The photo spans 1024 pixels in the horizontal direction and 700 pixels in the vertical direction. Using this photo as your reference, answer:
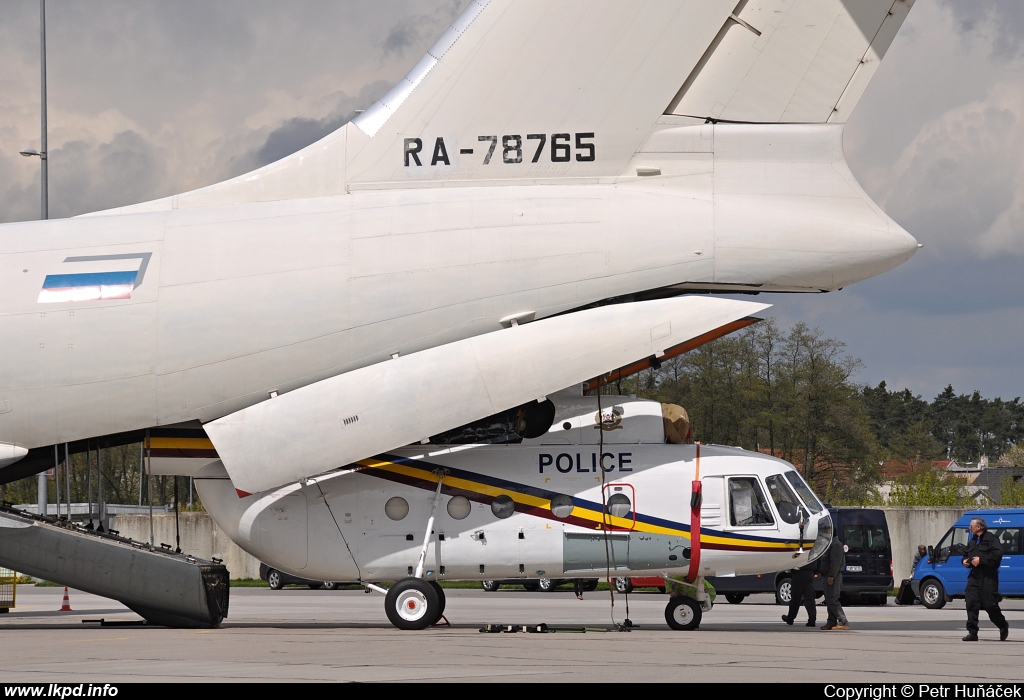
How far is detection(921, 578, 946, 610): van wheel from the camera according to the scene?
2708cm

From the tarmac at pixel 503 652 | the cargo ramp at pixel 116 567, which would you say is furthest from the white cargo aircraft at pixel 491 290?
the tarmac at pixel 503 652

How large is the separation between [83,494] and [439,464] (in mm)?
8916

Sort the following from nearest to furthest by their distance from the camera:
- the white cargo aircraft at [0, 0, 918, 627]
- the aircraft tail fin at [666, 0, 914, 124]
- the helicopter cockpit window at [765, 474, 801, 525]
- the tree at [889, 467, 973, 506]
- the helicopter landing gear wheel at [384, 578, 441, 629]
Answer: the helicopter landing gear wheel at [384, 578, 441, 629], the white cargo aircraft at [0, 0, 918, 627], the helicopter cockpit window at [765, 474, 801, 525], the aircraft tail fin at [666, 0, 914, 124], the tree at [889, 467, 973, 506]

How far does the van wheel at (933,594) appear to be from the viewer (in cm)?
2708

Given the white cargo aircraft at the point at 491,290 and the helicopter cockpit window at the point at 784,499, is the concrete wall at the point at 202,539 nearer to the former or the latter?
the white cargo aircraft at the point at 491,290

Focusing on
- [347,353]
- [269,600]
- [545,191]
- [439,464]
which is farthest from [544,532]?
[269,600]

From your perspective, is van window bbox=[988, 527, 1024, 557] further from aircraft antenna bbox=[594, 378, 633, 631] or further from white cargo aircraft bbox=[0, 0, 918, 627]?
aircraft antenna bbox=[594, 378, 633, 631]

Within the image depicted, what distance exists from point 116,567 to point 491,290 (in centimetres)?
678

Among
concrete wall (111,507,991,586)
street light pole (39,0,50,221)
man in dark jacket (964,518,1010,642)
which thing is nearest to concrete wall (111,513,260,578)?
concrete wall (111,507,991,586)

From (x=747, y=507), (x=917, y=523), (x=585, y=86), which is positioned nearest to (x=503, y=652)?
(x=747, y=507)

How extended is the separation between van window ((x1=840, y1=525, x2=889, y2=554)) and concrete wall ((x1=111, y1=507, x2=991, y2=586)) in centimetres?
850

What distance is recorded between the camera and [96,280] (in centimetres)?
1688

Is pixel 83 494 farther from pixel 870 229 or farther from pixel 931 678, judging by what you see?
pixel 931 678

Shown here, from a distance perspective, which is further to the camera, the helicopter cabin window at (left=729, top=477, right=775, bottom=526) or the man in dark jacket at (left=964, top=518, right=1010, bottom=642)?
the helicopter cabin window at (left=729, top=477, right=775, bottom=526)
